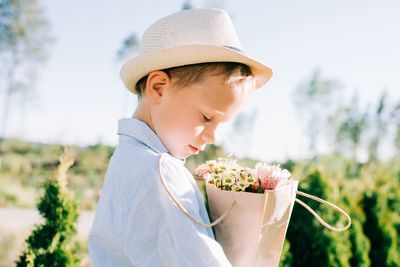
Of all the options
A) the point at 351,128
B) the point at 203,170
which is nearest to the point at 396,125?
the point at 351,128

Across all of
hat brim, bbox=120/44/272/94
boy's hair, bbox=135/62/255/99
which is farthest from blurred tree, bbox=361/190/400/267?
boy's hair, bbox=135/62/255/99

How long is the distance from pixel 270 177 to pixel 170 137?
354mm

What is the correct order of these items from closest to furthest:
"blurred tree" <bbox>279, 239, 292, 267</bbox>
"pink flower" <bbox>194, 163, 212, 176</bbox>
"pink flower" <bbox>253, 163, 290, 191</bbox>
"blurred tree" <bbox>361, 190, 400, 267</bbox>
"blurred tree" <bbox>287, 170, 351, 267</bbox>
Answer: "pink flower" <bbox>253, 163, 290, 191</bbox> → "pink flower" <bbox>194, 163, 212, 176</bbox> → "blurred tree" <bbox>279, 239, 292, 267</bbox> → "blurred tree" <bbox>287, 170, 351, 267</bbox> → "blurred tree" <bbox>361, 190, 400, 267</bbox>

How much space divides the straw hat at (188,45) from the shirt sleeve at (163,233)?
0.39m

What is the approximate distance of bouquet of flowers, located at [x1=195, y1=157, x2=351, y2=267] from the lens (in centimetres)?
133

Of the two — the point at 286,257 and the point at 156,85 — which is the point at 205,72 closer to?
the point at 156,85

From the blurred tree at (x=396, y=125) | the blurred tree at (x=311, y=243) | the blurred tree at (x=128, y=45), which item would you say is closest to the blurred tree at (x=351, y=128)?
the blurred tree at (x=396, y=125)

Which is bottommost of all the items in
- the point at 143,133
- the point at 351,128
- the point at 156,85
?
the point at 351,128

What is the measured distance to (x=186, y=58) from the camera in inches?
53.4

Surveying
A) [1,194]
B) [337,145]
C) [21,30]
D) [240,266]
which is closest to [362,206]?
[240,266]

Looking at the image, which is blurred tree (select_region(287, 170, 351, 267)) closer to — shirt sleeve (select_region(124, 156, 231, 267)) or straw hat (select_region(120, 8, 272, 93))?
straw hat (select_region(120, 8, 272, 93))

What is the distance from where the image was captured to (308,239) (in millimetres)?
5945

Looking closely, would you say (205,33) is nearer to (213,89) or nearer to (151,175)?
(213,89)

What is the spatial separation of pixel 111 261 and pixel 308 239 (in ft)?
16.6
